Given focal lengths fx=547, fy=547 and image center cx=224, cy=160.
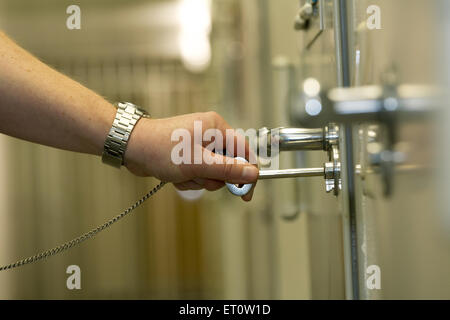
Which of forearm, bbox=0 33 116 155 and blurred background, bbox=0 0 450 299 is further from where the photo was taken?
forearm, bbox=0 33 116 155

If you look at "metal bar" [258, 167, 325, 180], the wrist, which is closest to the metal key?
"metal bar" [258, 167, 325, 180]

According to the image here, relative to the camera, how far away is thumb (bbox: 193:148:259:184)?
0.61 m

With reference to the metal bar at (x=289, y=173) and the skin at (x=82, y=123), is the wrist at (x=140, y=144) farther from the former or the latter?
the metal bar at (x=289, y=173)

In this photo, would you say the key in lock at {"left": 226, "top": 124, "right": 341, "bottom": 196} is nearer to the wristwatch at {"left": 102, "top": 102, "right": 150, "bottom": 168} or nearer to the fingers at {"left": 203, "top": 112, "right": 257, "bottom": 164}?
the fingers at {"left": 203, "top": 112, "right": 257, "bottom": 164}

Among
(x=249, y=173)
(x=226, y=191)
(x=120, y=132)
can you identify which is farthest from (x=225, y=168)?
(x=226, y=191)

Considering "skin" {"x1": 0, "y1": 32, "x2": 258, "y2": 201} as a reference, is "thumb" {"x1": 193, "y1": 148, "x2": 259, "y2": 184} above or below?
below

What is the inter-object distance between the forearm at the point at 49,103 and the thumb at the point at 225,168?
0.41ft

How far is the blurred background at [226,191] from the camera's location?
1.52ft

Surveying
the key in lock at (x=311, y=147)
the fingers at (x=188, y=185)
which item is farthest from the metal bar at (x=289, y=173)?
the fingers at (x=188, y=185)

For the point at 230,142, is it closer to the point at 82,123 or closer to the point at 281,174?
the point at 281,174

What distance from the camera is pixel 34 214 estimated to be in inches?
115

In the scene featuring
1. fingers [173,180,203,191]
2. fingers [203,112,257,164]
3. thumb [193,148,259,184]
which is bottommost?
fingers [173,180,203,191]

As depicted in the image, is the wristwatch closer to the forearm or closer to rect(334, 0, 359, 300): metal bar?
the forearm
